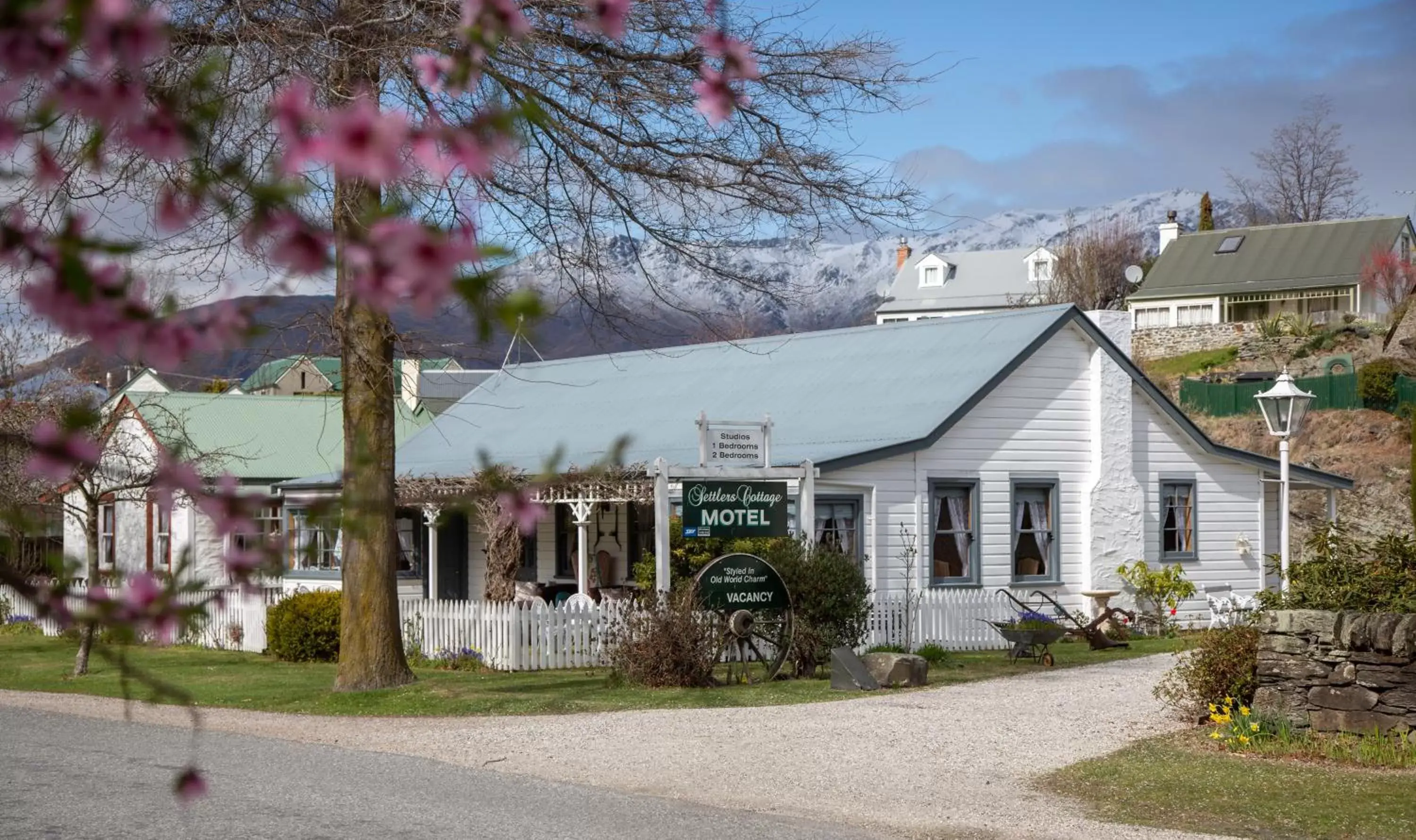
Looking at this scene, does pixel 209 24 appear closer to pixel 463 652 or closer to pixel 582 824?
pixel 582 824

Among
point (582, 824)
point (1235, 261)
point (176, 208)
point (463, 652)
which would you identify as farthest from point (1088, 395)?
point (1235, 261)

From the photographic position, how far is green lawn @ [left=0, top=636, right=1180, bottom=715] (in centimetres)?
1678

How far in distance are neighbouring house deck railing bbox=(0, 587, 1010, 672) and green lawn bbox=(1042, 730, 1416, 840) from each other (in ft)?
26.2

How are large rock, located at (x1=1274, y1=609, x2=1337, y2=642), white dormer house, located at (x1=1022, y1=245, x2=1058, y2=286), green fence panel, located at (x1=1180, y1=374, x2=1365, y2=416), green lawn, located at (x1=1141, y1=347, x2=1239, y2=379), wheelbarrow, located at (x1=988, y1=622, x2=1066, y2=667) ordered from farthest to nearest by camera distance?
white dormer house, located at (x1=1022, y1=245, x2=1058, y2=286)
green lawn, located at (x1=1141, y1=347, x2=1239, y2=379)
green fence panel, located at (x1=1180, y1=374, x2=1365, y2=416)
wheelbarrow, located at (x1=988, y1=622, x2=1066, y2=667)
large rock, located at (x1=1274, y1=609, x2=1337, y2=642)

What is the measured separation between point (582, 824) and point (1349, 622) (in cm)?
→ 652

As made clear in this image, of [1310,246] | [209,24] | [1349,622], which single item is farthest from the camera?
[1310,246]

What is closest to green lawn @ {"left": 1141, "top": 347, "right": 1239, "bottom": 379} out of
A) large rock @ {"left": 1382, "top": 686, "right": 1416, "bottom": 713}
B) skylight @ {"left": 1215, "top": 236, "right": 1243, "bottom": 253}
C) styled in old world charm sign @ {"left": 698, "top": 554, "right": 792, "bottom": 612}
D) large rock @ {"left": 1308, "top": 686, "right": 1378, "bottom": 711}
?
skylight @ {"left": 1215, "top": 236, "right": 1243, "bottom": 253}

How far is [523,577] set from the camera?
29.5 meters

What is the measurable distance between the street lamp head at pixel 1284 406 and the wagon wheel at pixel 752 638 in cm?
678

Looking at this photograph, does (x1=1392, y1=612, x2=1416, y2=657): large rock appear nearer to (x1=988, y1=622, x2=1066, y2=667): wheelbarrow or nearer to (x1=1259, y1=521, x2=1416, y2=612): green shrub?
(x1=1259, y1=521, x2=1416, y2=612): green shrub

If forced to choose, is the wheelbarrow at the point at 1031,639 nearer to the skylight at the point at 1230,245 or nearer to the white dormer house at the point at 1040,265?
the skylight at the point at 1230,245

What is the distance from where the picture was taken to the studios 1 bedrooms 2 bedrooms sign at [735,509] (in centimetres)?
1833

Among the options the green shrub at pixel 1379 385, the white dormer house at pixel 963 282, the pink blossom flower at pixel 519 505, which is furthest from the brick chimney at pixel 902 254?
the pink blossom flower at pixel 519 505

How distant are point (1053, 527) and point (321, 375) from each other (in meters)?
12.3
